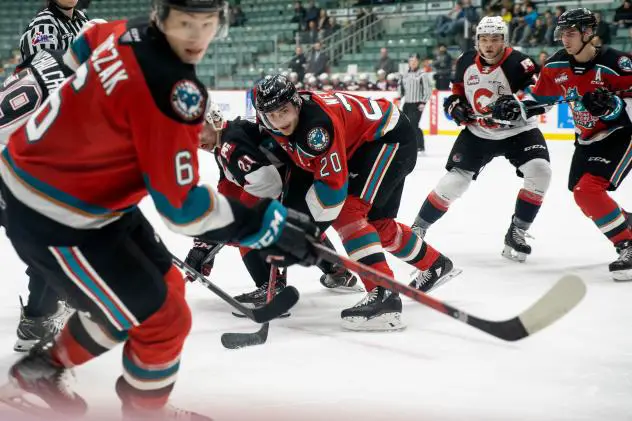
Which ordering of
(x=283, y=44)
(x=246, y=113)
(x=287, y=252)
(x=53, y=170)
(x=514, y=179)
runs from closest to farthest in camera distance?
(x=53, y=170)
(x=287, y=252)
(x=514, y=179)
(x=246, y=113)
(x=283, y=44)

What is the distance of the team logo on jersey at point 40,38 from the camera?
111 inches

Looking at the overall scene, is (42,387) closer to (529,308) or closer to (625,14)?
(529,308)

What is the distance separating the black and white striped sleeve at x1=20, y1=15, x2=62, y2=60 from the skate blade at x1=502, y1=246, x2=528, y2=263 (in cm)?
240

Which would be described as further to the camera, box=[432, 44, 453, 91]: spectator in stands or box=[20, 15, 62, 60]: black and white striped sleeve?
box=[432, 44, 453, 91]: spectator in stands

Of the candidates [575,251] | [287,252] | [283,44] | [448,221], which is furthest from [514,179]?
[283,44]

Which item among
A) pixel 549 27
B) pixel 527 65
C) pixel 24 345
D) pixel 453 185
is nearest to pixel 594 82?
pixel 527 65

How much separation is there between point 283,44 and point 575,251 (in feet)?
33.5

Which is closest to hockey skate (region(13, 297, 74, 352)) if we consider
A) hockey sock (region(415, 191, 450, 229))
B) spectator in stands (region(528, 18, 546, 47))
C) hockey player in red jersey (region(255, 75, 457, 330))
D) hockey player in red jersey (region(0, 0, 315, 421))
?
hockey player in red jersey (region(0, 0, 315, 421))

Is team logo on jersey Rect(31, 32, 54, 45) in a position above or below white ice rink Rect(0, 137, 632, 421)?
above

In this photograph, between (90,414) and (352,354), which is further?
(352,354)

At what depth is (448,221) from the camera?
495 centimetres

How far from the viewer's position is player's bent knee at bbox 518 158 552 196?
385 centimetres

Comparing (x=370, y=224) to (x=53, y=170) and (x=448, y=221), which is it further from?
(x=448, y=221)

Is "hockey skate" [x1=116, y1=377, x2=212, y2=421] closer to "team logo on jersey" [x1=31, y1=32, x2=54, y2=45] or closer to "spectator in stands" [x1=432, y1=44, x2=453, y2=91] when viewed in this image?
"team logo on jersey" [x1=31, y1=32, x2=54, y2=45]
